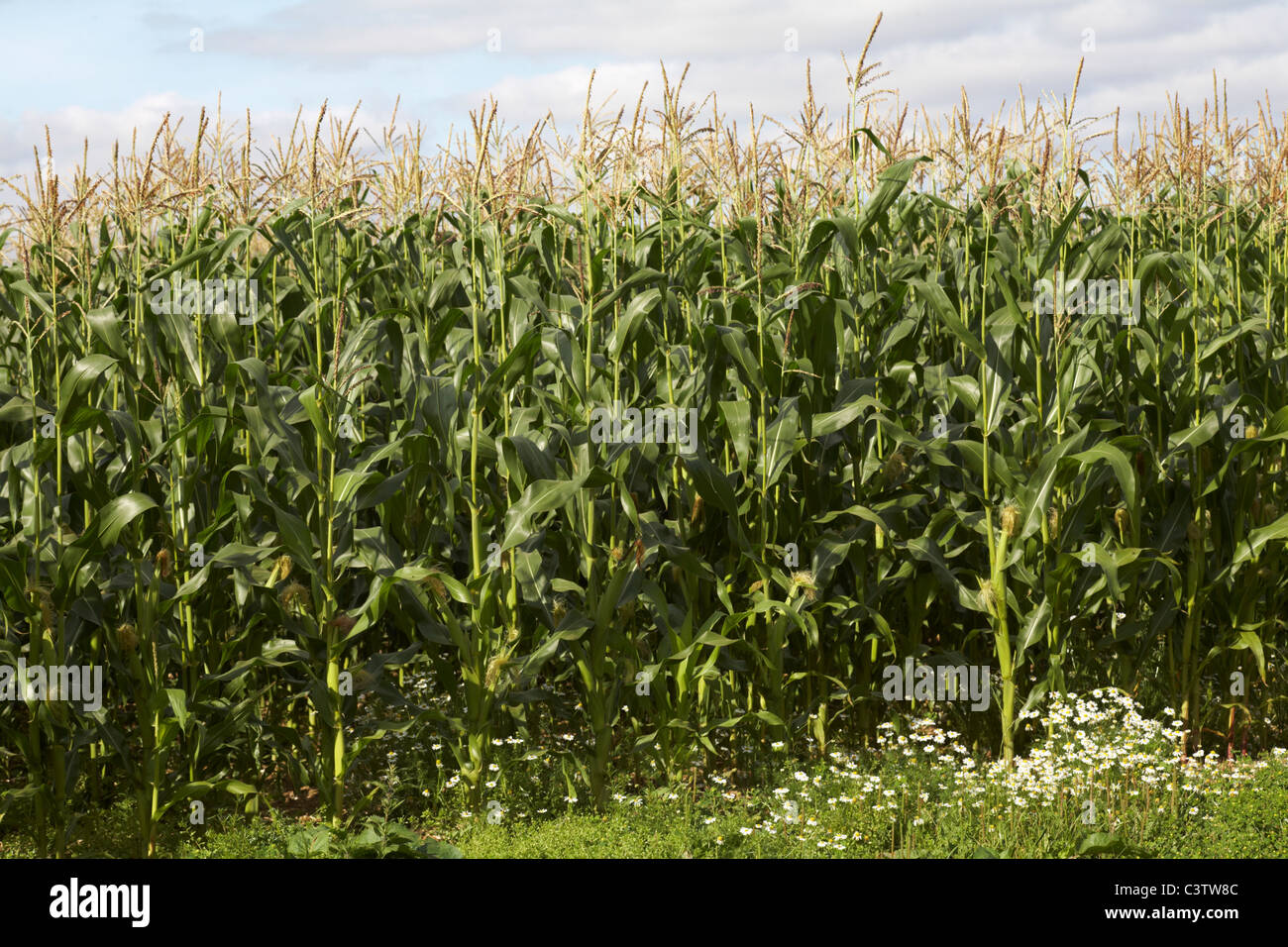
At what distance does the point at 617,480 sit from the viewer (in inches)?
215

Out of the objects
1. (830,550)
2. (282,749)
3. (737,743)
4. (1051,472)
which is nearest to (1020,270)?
(1051,472)

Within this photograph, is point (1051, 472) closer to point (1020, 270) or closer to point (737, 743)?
point (1020, 270)

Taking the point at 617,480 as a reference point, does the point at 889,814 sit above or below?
below

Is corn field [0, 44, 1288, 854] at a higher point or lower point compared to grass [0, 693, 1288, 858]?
higher

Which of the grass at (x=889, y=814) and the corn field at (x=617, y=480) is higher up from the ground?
the corn field at (x=617, y=480)

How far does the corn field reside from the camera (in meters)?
5.32

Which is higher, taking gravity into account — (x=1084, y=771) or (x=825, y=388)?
(x=825, y=388)

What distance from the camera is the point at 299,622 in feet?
17.8

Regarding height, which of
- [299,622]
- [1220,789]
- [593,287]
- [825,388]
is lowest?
[1220,789]

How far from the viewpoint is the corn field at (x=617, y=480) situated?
5.32m
